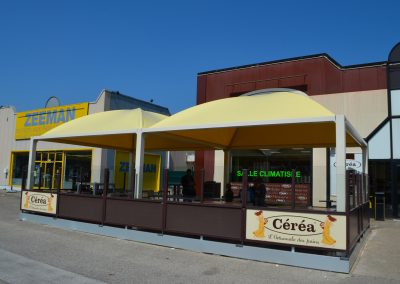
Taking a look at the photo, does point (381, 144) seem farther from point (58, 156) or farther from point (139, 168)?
point (58, 156)

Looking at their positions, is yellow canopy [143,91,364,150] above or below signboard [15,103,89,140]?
below

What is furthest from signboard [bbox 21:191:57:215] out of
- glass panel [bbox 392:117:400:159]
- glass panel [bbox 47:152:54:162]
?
glass panel [bbox 47:152:54:162]

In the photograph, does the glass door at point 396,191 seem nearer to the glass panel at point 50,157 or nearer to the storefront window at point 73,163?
the storefront window at point 73,163

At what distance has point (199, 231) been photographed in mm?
9875

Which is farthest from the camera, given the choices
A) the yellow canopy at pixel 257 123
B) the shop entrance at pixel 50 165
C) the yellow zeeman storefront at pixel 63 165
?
the shop entrance at pixel 50 165

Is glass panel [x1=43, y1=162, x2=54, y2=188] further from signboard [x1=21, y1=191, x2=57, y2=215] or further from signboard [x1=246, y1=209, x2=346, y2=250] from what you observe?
signboard [x1=246, y1=209, x2=346, y2=250]

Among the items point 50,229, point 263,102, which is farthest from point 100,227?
point 263,102

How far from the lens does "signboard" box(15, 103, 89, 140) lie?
2714 centimetres

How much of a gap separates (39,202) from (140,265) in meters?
7.30

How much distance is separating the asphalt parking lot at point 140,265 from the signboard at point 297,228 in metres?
0.55

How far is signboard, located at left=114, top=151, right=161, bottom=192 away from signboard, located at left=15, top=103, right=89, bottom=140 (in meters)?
3.72

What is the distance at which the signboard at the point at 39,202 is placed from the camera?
1373cm

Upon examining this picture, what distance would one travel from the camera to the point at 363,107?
59.0ft

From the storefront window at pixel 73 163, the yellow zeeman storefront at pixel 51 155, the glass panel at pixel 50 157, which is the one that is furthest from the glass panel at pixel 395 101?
the glass panel at pixel 50 157
